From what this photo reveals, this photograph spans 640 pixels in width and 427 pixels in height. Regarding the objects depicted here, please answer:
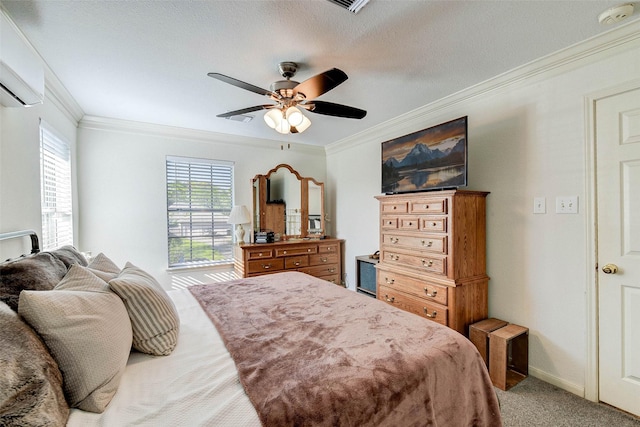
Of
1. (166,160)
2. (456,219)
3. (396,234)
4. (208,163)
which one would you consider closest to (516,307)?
(456,219)

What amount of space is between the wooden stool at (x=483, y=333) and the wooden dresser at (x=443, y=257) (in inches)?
3.0

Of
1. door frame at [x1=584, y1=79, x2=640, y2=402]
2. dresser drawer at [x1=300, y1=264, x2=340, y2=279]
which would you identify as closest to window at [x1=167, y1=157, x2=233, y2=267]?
dresser drawer at [x1=300, y1=264, x2=340, y2=279]

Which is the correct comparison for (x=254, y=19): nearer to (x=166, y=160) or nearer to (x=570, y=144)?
(x=570, y=144)

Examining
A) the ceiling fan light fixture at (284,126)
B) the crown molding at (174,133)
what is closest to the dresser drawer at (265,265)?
the crown molding at (174,133)

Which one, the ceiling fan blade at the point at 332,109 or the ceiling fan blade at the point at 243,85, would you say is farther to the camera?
the ceiling fan blade at the point at 332,109

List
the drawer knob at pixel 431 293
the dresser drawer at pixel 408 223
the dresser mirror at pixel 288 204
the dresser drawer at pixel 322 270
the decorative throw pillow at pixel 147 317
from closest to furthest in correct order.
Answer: the decorative throw pillow at pixel 147 317, the drawer knob at pixel 431 293, the dresser drawer at pixel 408 223, the dresser drawer at pixel 322 270, the dresser mirror at pixel 288 204

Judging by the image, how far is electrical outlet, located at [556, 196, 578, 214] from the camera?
80.9 inches

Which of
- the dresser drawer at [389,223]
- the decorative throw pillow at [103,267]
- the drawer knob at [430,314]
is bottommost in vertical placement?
the drawer knob at [430,314]

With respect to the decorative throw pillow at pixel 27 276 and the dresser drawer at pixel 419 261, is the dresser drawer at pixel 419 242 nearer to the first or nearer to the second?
the dresser drawer at pixel 419 261

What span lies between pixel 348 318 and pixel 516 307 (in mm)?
1714

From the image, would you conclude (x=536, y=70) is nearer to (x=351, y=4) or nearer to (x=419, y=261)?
(x=351, y=4)

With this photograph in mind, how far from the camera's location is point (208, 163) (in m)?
4.05

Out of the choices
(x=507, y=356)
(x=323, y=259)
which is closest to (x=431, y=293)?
(x=507, y=356)

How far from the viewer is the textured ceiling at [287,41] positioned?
1.60 m
